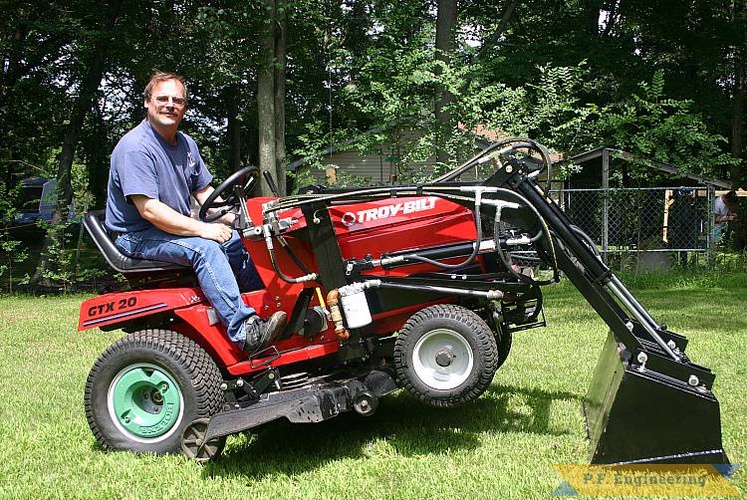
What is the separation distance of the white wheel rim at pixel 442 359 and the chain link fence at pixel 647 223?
353 inches

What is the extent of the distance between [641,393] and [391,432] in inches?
63.5

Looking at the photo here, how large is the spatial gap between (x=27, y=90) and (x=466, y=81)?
1046 centimetres

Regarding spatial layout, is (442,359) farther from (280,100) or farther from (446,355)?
(280,100)

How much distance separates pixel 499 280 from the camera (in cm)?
434

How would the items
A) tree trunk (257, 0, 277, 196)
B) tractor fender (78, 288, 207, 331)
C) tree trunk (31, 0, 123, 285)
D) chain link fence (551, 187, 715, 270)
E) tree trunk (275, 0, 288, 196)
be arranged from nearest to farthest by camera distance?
tractor fender (78, 288, 207, 331) < chain link fence (551, 187, 715, 270) < tree trunk (31, 0, 123, 285) < tree trunk (257, 0, 277, 196) < tree trunk (275, 0, 288, 196)

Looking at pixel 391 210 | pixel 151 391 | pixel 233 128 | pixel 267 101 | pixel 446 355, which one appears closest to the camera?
pixel 446 355

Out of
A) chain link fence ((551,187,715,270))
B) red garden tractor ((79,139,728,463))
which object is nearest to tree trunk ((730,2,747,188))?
chain link fence ((551,187,715,270))

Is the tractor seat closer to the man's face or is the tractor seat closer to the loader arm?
the man's face

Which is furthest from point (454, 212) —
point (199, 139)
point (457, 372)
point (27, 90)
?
point (199, 139)

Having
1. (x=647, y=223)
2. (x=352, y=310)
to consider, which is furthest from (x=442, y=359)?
(x=647, y=223)

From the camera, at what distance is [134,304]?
179 inches

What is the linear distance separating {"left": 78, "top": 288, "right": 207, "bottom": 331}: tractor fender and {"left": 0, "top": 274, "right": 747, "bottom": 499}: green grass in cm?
77

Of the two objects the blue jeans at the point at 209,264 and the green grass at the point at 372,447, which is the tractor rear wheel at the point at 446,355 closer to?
the green grass at the point at 372,447

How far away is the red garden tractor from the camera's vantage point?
408 centimetres
